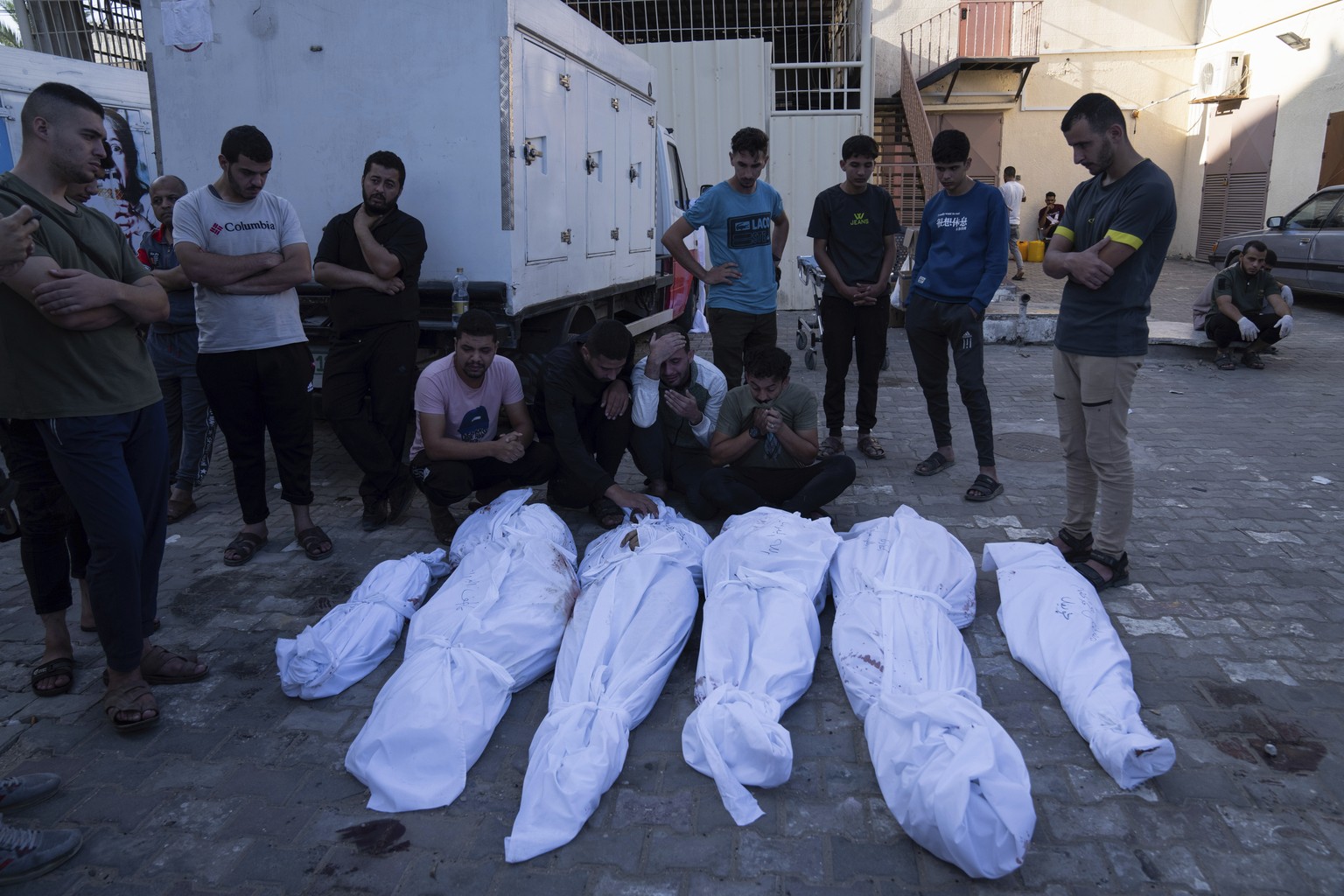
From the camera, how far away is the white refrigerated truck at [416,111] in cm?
498

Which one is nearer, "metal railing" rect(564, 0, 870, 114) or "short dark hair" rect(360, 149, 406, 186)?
"short dark hair" rect(360, 149, 406, 186)

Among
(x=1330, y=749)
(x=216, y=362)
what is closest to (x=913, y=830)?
(x=1330, y=749)

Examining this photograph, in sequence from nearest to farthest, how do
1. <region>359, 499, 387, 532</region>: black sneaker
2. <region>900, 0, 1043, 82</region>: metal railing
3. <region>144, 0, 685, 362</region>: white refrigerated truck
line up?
1. <region>359, 499, 387, 532</region>: black sneaker
2. <region>144, 0, 685, 362</region>: white refrigerated truck
3. <region>900, 0, 1043, 82</region>: metal railing

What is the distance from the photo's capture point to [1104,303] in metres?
3.71

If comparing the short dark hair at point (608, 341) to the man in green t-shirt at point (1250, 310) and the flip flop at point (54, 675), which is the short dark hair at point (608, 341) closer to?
the flip flop at point (54, 675)

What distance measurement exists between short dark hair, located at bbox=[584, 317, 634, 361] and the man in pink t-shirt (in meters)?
0.50

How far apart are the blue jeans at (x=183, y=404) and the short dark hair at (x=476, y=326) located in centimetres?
152

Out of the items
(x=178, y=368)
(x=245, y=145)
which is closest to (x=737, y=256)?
(x=245, y=145)

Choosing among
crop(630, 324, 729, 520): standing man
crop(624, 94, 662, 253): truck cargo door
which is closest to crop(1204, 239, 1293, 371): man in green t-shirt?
crop(624, 94, 662, 253): truck cargo door

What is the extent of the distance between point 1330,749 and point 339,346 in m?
4.55

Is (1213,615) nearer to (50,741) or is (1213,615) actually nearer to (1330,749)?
(1330,749)

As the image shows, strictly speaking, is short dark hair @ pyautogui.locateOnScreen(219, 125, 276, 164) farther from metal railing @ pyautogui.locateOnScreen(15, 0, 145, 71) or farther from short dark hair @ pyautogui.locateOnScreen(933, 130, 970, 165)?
metal railing @ pyautogui.locateOnScreen(15, 0, 145, 71)

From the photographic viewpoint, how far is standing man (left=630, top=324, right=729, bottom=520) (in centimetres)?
467

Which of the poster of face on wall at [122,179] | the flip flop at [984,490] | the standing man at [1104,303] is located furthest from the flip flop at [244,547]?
the poster of face on wall at [122,179]
